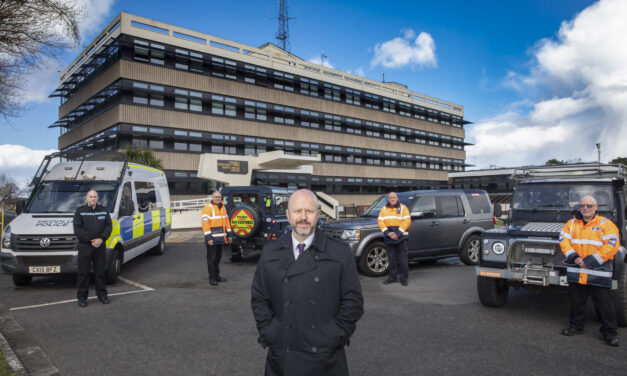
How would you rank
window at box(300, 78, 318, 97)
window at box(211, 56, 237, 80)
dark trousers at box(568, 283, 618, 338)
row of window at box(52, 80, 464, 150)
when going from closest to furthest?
dark trousers at box(568, 283, 618, 338)
row of window at box(52, 80, 464, 150)
window at box(211, 56, 237, 80)
window at box(300, 78, 318, 97)

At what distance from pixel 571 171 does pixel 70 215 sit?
10002mm

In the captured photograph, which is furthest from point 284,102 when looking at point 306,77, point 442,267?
point 442,267

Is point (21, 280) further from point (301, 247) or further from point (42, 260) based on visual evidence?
point (301, 247)

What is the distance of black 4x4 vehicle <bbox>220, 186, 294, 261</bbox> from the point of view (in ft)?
33.6

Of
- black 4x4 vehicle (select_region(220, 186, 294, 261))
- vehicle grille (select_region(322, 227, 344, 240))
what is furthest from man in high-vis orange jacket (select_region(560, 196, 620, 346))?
black 4x4 vehicle (select_region(220, 186, 294, 261))

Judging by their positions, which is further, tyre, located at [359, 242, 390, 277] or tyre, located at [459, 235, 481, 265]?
tyre, located at [459, 235, 481, 265]

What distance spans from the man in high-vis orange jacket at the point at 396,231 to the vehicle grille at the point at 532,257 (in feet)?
8.29

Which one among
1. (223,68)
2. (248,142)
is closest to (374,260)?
(248,142)

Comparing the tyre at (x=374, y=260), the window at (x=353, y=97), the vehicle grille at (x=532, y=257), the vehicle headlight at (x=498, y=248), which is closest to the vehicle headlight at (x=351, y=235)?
the tyre at (x=374, y=260)

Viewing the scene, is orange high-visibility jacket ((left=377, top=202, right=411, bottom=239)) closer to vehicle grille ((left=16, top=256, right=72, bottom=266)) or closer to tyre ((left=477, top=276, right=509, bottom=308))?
tyre ((left=477, top=276, right=509, bottom=308))

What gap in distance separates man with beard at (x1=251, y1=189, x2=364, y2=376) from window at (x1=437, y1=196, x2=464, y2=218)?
825 cm

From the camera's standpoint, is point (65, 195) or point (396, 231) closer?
point (396, 231)

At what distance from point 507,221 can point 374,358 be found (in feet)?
14.4

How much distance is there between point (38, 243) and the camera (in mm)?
7496
